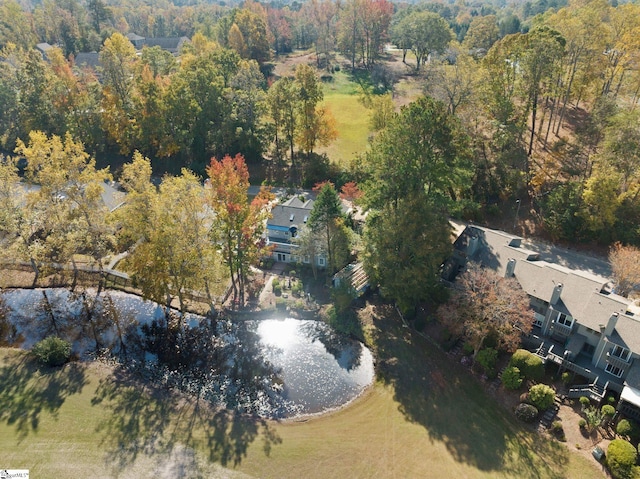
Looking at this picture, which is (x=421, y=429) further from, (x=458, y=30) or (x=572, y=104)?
(x=458, y=30)

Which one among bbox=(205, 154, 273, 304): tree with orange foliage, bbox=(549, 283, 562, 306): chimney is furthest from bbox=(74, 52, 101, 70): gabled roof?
bbox=(549, 283, 562, 306): chimney

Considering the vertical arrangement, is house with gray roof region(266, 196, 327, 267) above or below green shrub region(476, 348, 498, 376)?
above

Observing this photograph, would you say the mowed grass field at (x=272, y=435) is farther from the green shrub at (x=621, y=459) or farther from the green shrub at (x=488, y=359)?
the green shrub at (x=488, y=359)

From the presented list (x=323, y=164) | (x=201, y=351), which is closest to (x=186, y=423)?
(x=201, y=351)

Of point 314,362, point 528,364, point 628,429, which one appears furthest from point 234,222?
point 628,429

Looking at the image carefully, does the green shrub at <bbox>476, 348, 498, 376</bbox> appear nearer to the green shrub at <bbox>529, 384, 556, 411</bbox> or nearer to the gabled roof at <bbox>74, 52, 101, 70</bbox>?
the green shrub at <bbox>529, 384, 556, 411</bbox>

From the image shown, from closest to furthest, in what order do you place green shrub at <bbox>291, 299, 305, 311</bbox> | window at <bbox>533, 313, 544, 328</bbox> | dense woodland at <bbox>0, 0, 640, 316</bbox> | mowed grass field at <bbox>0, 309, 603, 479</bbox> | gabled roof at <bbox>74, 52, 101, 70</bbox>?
1. mowed grass field at <bbox>0, 309, 603, 479</bbox>
2. window at <bbox>533, 313, 544, 328</bbox>
3. dense woodland at <bbox>0, 0, 640, 316</bbox>
4. green shrub at <bbox>291, 299, 305, 311</bbox>
5. gabled roof at <bbox>74, 52, 101, 70</bbox>

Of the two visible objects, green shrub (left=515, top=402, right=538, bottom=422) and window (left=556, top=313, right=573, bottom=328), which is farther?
window (left=556, top=313, right=573, bottom=328)

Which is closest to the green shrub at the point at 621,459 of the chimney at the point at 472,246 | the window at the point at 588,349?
the window at the point at 588,349
